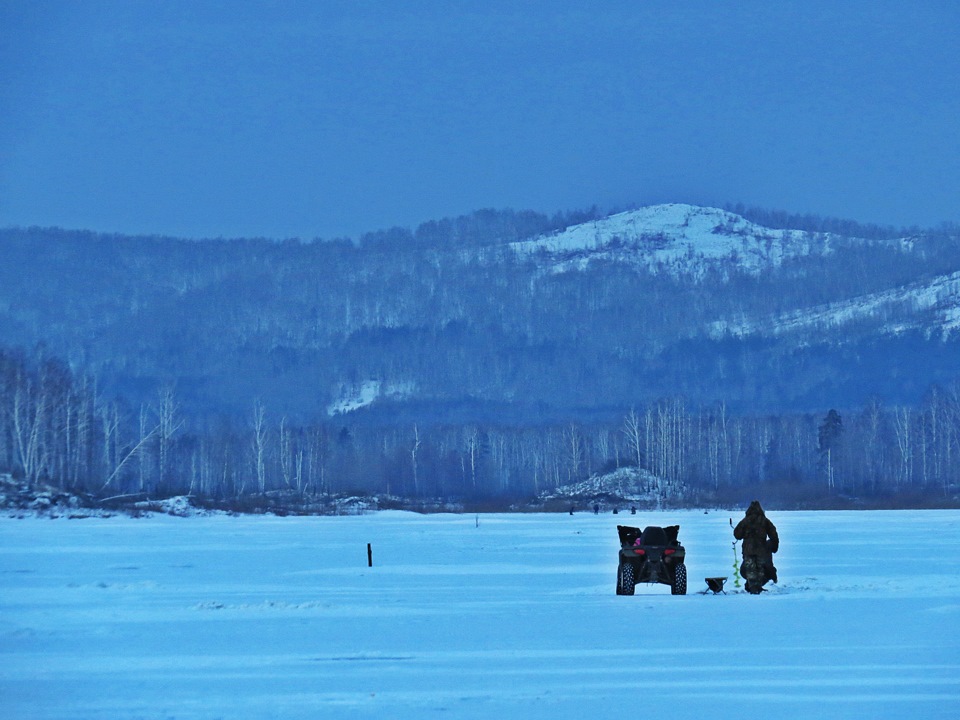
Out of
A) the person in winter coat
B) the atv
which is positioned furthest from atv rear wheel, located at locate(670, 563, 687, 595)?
the person in winter coat

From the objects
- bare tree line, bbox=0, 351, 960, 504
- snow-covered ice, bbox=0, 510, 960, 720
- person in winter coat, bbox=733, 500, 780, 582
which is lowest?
snow-covered ice, bbox=0, 510, 960, 720

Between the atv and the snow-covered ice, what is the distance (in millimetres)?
625

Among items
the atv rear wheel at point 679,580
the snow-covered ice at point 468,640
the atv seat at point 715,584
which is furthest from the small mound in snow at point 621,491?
the atv seat at point 715,584

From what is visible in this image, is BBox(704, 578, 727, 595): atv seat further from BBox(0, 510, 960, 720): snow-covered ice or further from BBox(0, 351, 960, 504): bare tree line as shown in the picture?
BBox(0, 351, 960, 504): bare tree line

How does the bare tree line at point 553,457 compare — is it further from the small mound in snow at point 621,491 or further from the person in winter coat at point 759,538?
the person in winter coat at point 759,538

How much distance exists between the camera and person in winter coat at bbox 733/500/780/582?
25.5 m

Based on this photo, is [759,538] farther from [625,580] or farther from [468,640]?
[468,640]

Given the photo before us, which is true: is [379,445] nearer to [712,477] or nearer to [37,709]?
[712,477]

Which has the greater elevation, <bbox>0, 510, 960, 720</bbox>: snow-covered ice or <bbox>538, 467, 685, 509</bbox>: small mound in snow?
<bbox>538, 467, 685, 509</bbox>: small mound in snow

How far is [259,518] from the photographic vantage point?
81.8 metres

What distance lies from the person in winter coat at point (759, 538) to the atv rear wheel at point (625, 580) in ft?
6.37

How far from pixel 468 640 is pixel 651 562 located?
7513mm

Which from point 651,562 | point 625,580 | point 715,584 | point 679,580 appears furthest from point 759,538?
point 625,580

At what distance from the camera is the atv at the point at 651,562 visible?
25359 millimetres
